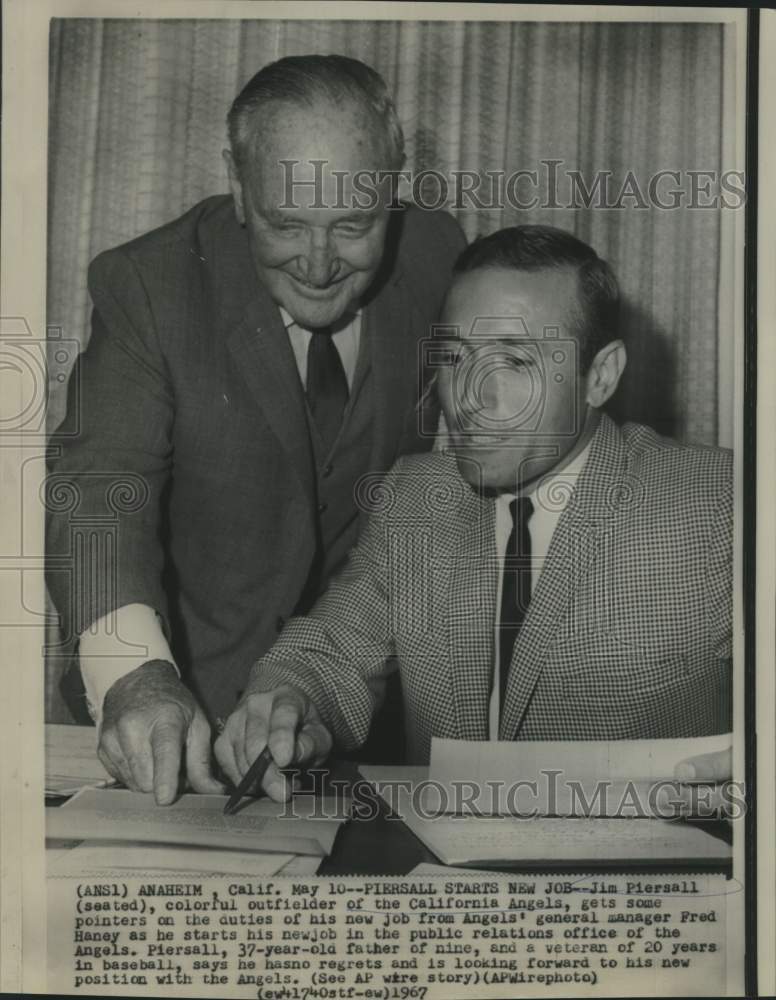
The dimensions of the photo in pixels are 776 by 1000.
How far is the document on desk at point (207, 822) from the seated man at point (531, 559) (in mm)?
101

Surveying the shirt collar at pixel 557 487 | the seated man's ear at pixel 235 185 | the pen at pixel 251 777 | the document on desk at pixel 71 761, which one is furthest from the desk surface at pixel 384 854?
the seated man's ear at pixel 235 185

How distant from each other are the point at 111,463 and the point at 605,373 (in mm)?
715

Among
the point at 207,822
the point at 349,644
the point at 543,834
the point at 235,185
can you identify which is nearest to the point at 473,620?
the point at 349,644

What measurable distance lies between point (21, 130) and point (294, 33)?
41 centimetres

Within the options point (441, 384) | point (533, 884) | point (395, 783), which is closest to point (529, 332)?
point (441, 384)

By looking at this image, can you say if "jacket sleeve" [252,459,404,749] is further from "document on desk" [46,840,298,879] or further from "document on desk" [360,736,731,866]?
"document on desk" [46,840,298,879]

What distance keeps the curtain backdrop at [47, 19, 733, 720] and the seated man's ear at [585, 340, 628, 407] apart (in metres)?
0.02

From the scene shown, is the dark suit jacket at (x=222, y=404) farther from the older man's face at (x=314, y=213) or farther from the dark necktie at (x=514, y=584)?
the dark necktie at (x=514, y=584)

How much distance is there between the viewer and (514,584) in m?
1.62

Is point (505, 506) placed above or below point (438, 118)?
below

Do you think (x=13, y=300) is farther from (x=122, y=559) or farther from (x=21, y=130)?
(x=122, y=559)

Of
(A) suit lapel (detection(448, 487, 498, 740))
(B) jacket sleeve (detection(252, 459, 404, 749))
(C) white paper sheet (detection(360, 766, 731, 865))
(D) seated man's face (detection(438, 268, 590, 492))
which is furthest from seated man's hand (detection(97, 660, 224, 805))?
(D) seated man's face (detection(438, 268, 590, 492))

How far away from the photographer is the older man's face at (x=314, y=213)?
1.60 m

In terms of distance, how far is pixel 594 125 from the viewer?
1.67 metres
